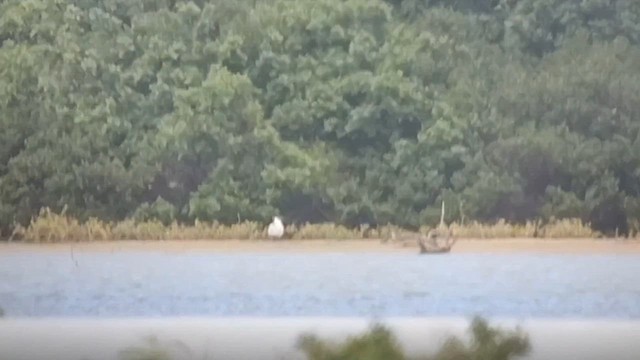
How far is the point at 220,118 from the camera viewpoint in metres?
1.62

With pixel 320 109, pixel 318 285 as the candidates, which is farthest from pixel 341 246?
pixel 320 109

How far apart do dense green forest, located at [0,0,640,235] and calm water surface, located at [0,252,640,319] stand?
2.1 inches

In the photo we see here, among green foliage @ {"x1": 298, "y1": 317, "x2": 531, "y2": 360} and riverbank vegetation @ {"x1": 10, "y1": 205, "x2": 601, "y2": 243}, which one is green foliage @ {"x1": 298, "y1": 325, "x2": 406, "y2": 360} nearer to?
green foliage @ {"x1": 298, "y1": 317, "x2": 531, "y2": 360}

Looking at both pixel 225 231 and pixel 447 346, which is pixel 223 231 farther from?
pixel 447 346

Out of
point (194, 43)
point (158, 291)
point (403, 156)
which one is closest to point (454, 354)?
point (403, 156)

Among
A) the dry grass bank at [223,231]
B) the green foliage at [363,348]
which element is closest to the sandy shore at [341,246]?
the dry grass bank at [223,231]

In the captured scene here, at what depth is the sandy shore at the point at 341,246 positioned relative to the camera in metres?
1.57

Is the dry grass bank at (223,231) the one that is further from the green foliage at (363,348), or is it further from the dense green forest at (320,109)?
the green foliage at (363,348)

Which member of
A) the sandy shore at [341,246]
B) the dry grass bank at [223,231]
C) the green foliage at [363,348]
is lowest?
the green foliage at [363,348]

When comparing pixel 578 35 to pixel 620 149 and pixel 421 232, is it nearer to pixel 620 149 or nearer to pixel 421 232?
pixel 620 149

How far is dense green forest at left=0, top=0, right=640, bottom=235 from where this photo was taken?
62.5 inches

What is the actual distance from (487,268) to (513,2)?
33 centimetres

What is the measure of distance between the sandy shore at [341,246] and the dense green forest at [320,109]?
0.03 metres

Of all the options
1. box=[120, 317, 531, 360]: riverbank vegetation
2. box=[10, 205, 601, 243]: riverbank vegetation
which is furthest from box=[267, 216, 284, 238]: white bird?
box=[120, 317, 531, 360]: riverbank vegetation
